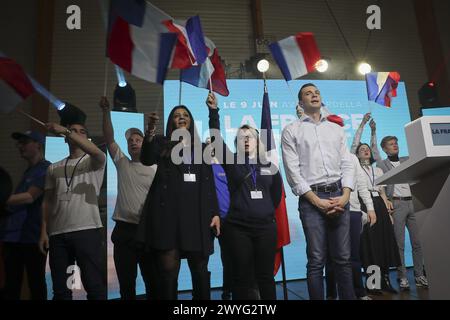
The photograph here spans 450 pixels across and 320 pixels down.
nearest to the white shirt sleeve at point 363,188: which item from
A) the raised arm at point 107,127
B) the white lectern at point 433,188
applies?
the white lectern at point 433,188

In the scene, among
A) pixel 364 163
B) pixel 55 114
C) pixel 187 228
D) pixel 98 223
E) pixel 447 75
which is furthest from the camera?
pixel 447 75

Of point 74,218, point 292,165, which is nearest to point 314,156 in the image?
point 292,165

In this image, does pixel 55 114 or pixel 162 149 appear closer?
pixel 162 149

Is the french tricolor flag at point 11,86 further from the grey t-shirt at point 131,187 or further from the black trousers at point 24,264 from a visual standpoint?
the black trousers at point 24,264

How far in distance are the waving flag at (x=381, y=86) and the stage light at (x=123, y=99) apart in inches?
95.7

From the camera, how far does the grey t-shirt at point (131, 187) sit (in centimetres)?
276

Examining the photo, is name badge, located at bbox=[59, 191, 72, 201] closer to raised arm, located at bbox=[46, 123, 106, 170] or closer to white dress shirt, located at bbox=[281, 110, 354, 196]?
raised arm, located at bbox=[46, 123, 106, 170]

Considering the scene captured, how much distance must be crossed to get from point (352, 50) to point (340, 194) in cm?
440

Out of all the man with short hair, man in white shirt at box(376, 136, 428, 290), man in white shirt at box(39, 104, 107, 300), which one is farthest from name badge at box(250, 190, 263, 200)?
man in white shirt at box(376, 136, 428, 290)

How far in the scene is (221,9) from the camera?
596cm

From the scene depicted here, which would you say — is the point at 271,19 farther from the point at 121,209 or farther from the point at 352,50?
the point at 121,209

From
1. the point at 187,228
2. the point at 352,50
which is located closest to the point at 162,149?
the point at 187,228

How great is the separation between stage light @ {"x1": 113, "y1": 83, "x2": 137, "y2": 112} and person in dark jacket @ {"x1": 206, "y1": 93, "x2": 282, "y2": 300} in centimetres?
188
